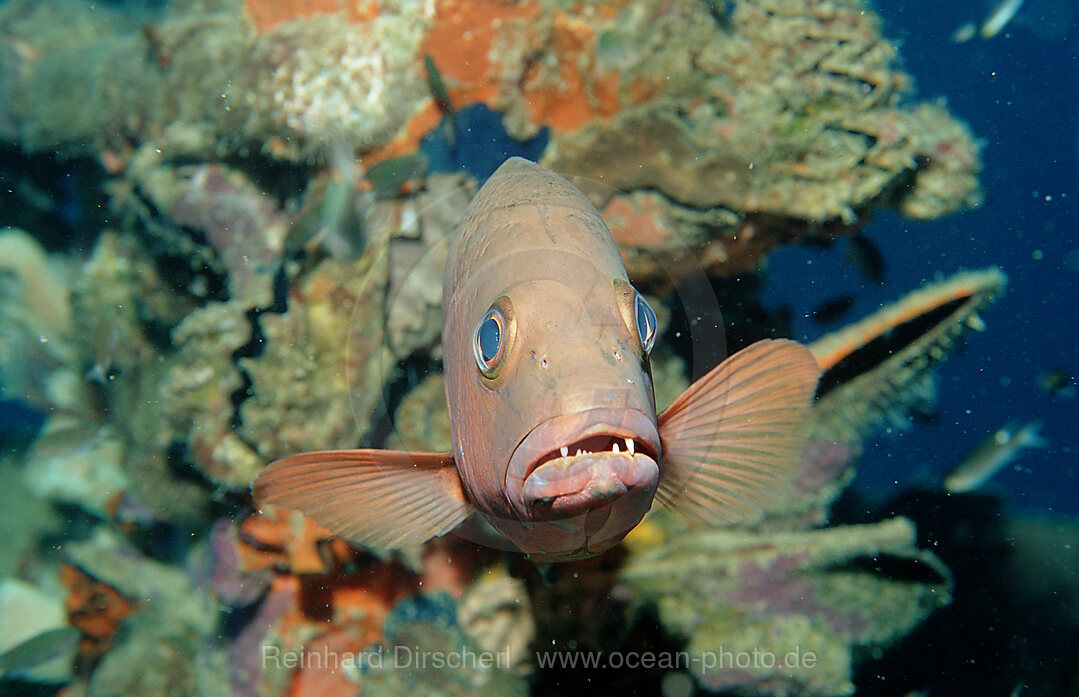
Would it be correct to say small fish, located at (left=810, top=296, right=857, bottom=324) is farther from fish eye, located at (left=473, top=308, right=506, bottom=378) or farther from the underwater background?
fish eye, located at (left=473, top=308, right=506, bottom=378)

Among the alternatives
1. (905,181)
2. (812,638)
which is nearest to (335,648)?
(812,638)

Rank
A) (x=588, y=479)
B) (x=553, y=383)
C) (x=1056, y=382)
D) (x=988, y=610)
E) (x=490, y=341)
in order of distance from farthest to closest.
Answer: (x=1056, y=382) → (x=988, y=610) → (x=490, y=341) → (x=553, y=383) → (x=588, y=479)

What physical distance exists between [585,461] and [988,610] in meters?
6.36

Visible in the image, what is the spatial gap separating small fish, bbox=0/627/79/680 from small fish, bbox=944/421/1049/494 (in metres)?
8.90

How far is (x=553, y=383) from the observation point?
5.17 ft

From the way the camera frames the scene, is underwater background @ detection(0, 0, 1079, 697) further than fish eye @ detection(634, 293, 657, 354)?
Yes

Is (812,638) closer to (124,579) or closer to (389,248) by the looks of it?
(389,248)

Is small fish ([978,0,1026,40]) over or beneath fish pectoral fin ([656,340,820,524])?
over

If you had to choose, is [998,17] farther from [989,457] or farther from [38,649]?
[38,649]

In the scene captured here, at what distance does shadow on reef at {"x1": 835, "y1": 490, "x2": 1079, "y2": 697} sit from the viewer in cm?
452

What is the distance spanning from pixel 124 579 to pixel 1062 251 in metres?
44.4

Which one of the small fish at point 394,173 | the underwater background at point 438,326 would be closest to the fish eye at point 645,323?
the underwater background at point 438,326

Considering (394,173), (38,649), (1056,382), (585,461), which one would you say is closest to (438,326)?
(394,173)

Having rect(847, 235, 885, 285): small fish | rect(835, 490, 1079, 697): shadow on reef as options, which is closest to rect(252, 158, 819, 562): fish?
rect(835, 490, 1079, 697): shadow on reef
